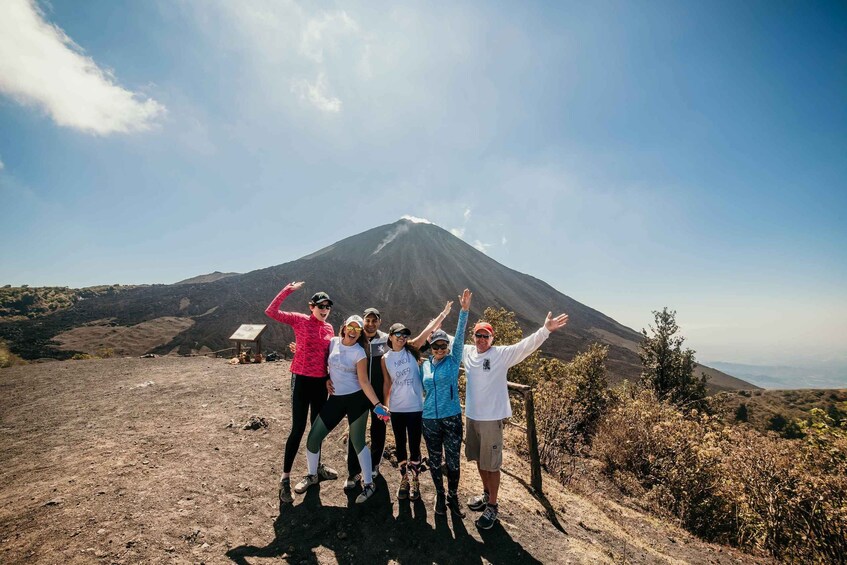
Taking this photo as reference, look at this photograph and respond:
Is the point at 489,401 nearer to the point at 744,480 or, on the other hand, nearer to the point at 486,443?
the point at 486,443

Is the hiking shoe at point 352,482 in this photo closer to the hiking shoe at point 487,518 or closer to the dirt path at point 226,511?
the dirt path at point 226,511

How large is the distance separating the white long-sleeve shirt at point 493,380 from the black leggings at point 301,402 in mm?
1790

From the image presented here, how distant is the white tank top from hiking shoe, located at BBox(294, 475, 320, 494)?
1.55m

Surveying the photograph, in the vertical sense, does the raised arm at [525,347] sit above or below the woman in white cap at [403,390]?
above

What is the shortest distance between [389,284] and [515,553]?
80.8m

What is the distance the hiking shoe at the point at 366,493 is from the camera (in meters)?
4.01

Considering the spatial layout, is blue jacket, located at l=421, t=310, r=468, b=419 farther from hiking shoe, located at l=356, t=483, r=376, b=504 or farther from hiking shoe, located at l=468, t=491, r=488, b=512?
hiking shoe, located at l=468, t=491, r=488, b=512

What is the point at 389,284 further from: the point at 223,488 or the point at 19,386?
the point at 223,488

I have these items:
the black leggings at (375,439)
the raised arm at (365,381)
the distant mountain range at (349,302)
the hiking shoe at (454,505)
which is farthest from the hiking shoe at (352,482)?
the distant mountain range at (349,302)

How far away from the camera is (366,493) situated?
4.06 m

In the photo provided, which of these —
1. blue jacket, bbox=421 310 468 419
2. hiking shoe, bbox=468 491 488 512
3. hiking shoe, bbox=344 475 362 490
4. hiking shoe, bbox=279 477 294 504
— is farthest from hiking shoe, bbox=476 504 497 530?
hiking shoe, bbox=279 477 294 504

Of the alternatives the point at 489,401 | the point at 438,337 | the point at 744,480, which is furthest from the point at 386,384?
the point at 744,480

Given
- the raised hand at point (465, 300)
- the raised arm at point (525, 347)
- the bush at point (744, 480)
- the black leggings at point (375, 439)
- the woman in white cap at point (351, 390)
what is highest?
the raised hand at point (465, 300)

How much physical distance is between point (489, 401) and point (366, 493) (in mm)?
1888
